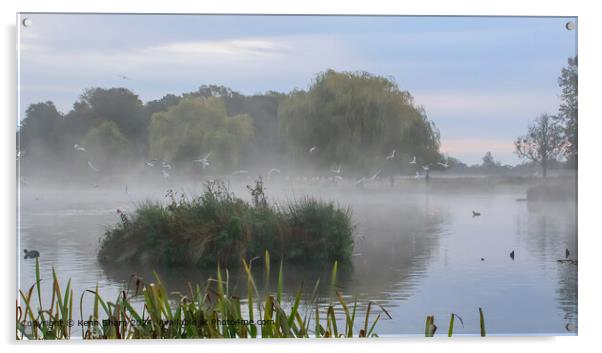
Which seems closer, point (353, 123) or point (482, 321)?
point (482, 321)

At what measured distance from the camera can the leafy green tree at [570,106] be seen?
5.68 m

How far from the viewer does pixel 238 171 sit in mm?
5711

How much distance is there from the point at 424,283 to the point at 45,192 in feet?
8.48

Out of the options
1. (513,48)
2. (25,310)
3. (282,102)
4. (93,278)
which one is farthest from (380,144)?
(25,310)

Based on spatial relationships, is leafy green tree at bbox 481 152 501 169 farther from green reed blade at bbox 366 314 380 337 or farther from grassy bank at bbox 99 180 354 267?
green reed blade at bbox 366 314 380 337

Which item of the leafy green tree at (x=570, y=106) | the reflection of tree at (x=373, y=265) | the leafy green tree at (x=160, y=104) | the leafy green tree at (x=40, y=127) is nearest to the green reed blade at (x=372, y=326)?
the reflection of tree at (x=373, y=265)

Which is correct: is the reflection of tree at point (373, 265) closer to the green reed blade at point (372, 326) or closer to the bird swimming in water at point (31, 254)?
the green reed blade at point (372, 326)

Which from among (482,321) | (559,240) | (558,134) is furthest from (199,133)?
(559,240)

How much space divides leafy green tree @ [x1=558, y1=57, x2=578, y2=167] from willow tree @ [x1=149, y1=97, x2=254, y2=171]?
2.11m

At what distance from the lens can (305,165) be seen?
5.77 m

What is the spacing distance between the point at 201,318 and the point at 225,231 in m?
0.77

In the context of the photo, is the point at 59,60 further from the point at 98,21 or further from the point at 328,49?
the point at 328,49

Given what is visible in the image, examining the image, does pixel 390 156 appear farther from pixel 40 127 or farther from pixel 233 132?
pixel 40 127

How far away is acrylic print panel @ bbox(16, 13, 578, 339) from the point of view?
219 inches
